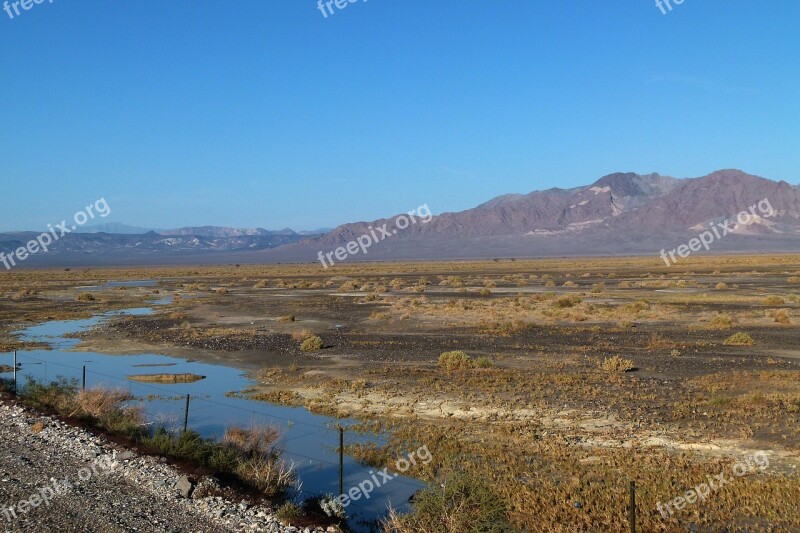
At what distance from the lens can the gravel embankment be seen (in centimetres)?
927

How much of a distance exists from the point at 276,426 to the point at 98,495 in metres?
5.04

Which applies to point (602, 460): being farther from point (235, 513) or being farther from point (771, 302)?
point (771, 302)

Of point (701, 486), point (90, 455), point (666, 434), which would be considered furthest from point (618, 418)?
point (90, 455)

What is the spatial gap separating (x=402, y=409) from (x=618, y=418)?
539cm

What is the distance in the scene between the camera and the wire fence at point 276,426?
12.1 m

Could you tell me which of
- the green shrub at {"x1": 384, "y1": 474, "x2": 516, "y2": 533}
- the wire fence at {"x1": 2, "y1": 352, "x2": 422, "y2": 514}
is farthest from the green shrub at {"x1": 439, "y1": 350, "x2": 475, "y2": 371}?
the green shrub at {"x1": 384, "y1": 474, "x2": 516, "y2": 533}

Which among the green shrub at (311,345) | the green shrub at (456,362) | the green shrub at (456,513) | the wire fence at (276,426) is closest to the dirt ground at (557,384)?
the green shrub at (456,362)

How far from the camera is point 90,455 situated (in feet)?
39.4

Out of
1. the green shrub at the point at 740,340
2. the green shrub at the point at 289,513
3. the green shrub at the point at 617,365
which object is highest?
the green shrub at the point at 289,513

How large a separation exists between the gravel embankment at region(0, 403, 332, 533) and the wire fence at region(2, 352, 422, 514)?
5.28ft

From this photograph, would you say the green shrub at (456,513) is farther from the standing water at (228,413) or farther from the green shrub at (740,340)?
the green shrub at (740,340)

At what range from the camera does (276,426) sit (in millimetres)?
14953

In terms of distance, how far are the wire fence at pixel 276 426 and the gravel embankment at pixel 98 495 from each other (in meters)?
1.61

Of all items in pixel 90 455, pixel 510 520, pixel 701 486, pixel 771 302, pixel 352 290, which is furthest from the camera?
pixel 352 290
